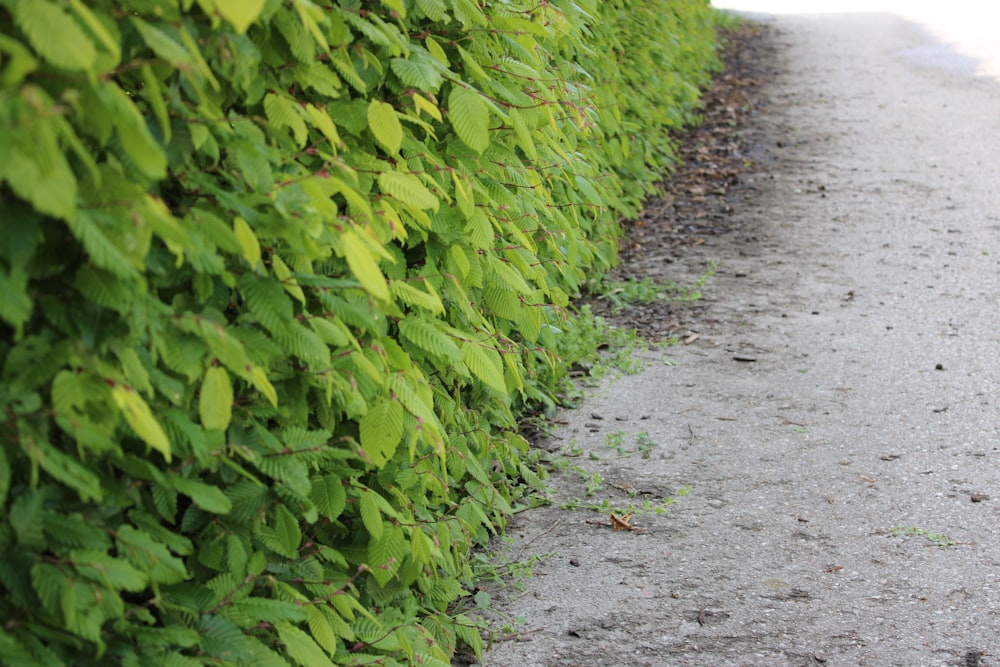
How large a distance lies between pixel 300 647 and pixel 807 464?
2710mm

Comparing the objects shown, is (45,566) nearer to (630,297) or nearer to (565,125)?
(565,125)

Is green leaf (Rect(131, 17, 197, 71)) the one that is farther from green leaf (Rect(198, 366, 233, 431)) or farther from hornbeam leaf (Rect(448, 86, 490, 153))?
hornbeam leaf (Rect(448, 86, 490, 153))

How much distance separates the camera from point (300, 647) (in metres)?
2.10

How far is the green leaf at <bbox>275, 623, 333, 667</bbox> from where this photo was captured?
209 cm

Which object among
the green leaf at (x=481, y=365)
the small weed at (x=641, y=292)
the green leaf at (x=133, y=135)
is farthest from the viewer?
the small weed at (x=641, y=292)

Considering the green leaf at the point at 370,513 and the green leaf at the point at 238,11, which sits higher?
the green leaf at the point at 238,11

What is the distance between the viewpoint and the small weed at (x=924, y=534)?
3.51 metres

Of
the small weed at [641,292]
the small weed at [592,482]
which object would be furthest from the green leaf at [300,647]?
the small weed at [641,292]

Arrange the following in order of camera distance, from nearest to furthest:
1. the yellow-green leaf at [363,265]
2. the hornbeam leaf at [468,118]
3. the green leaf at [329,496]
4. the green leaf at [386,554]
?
the yellow-green leaf at [363,265] → the green leaf at [329,496] → the green leaf at [386,554] → the hornbeam leaf at [468,118]

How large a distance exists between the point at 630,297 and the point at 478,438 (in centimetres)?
286

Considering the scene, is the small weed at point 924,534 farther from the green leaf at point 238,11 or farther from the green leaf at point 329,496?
the green leaf at point 238,11

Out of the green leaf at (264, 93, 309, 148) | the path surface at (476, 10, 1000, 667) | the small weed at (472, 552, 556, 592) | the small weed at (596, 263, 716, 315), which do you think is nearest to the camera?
the green leaf at (264, 93, 309, 148)

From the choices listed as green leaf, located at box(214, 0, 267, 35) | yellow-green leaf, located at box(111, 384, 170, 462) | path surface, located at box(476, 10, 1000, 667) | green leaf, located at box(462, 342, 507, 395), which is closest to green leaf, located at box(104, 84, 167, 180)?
green leaf, located at box(214, 0, 267, 35)

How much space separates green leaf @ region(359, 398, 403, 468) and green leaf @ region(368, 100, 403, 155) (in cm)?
66
